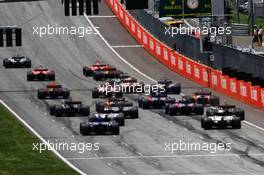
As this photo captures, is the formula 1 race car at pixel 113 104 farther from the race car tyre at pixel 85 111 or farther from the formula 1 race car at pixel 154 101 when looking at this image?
the formula 1 race car at pixel 154 101

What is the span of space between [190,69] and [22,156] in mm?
32944

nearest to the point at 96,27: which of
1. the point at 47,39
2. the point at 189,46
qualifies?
the point at 47,39

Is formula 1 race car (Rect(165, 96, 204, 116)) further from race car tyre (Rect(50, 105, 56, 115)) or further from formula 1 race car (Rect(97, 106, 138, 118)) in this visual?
race car tyre (Rect(50, 105, 56, 115))

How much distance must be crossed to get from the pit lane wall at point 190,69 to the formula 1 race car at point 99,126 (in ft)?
43.2

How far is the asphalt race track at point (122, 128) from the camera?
165 feet

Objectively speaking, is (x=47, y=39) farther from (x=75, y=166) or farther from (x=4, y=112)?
(x=75, y=166)

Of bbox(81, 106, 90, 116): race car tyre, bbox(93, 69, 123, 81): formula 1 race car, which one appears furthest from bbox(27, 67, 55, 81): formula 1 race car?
bbox(81, 106, 90, 116): race car tyre

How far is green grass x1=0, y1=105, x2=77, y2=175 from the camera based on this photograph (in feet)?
160

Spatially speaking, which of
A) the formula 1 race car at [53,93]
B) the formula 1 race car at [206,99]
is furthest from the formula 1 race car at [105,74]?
the formula 1 race car at [206,99]

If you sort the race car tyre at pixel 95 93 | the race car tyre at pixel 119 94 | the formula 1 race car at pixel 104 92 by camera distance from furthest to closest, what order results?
the race car tyre at pixel 95 93 → the formula 1 race car at pixel 104 92 → the race car tyre at pixel 119 94

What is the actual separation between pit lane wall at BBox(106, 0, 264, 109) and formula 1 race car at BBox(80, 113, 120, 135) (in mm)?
13172

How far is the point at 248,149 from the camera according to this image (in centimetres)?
5434

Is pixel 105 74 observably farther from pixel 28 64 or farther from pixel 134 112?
pixel 134 112

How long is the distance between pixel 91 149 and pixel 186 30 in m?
48.7
